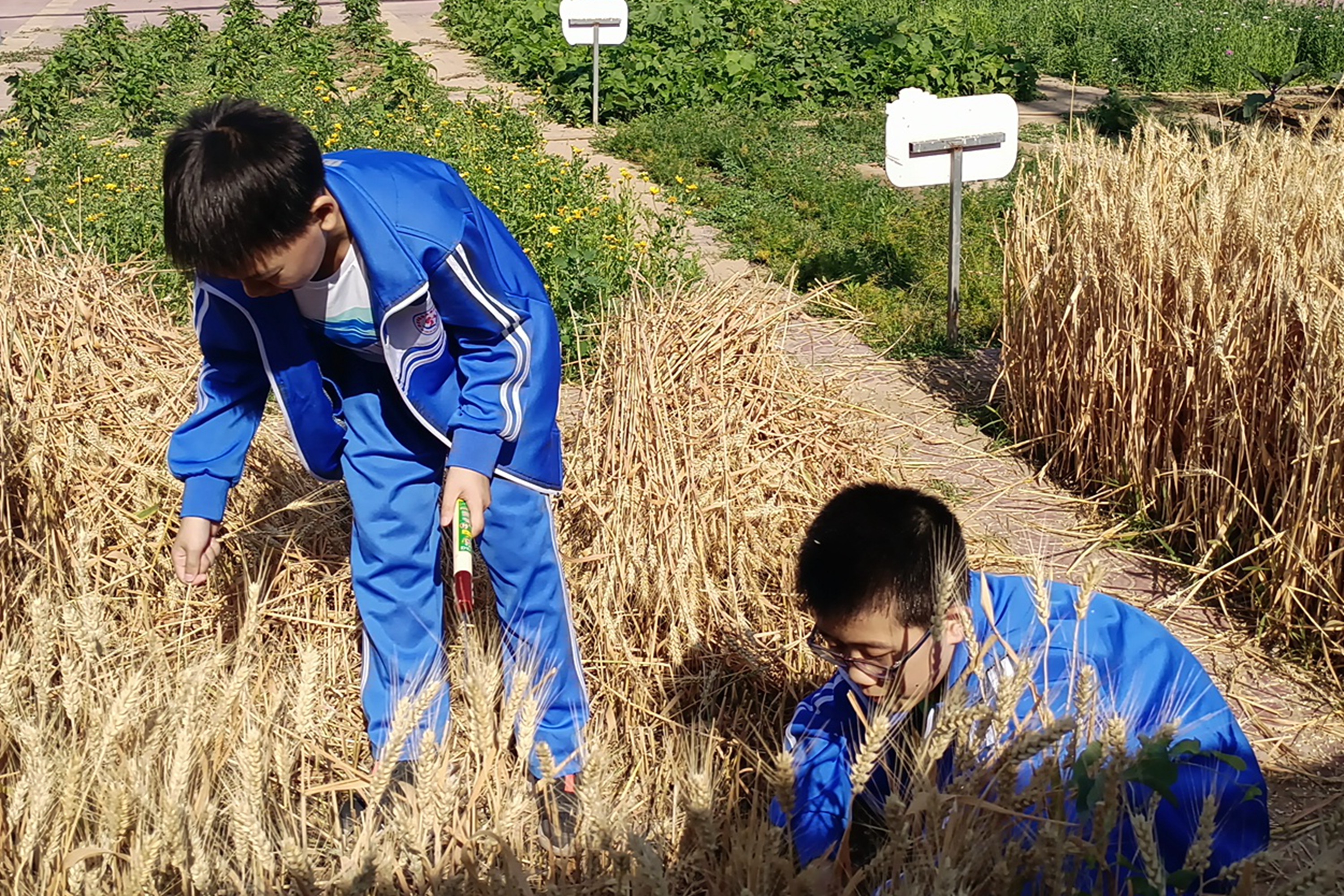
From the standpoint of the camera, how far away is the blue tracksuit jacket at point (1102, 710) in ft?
5.94

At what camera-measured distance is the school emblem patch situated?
2271 millimetres

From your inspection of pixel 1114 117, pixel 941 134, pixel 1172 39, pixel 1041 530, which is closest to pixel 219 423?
pixel 1041 530

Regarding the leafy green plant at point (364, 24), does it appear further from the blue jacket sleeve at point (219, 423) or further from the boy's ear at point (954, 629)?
the boy's ear at point (954, 629)

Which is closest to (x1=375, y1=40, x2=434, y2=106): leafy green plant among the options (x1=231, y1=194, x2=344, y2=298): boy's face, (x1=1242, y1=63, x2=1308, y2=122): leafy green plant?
(x1=1242, y1=63, x2=1308, y2=122): leafy green plant

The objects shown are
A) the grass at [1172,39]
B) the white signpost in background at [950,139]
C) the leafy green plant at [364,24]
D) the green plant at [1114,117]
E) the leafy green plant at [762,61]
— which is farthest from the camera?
the leafy green plant at [364,24]

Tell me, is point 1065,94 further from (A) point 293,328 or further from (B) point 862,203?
(A) point 293,328

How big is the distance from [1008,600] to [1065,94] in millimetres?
7623

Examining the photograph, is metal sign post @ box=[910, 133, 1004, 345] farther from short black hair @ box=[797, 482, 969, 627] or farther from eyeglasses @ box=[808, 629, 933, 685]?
eyeglasses @ box=[808, 629, 933, 685]

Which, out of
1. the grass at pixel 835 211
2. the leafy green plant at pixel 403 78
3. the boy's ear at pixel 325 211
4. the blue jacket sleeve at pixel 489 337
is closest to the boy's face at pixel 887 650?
the blue jacket sleeve at pixel 489 337

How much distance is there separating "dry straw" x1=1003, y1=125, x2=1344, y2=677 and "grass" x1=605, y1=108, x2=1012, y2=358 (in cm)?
77

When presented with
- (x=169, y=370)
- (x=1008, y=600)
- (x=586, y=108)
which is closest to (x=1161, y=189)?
(x=1008, y=600)

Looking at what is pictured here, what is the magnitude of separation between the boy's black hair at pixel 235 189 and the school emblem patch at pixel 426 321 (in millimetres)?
272

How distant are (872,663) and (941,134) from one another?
9.87 feet

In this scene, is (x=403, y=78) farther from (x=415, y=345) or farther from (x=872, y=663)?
(x=872, y=663)
